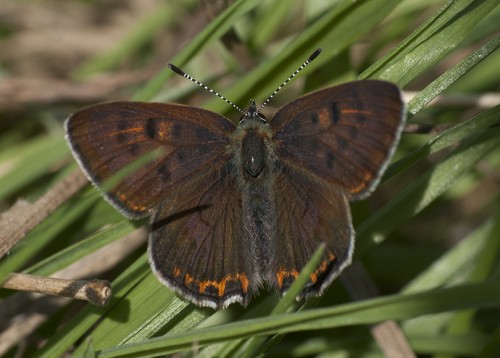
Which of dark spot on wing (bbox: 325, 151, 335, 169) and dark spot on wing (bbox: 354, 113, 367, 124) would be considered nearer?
dark spot on wing (bbox: 354, 113, 367, 124)

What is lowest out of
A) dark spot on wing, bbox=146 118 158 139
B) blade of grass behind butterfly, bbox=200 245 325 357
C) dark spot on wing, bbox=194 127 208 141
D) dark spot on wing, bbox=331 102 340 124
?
blade of grass behind butterfly, bbox=200 245 325 357

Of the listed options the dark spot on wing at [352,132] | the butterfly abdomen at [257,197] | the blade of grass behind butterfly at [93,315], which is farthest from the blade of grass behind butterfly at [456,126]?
the blade of grass behind butterfly at [93,315]

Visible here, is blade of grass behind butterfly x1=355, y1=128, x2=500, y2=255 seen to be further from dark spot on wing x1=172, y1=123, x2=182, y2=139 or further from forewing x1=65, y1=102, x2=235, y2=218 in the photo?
dark spot on wing x1=172, y1=123, x2=182, y2=139

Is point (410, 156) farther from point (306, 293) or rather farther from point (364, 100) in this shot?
point (306, 293)

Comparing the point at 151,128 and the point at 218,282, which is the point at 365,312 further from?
the point at 151,128

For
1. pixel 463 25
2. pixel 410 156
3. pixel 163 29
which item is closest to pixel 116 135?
pixel 410 156

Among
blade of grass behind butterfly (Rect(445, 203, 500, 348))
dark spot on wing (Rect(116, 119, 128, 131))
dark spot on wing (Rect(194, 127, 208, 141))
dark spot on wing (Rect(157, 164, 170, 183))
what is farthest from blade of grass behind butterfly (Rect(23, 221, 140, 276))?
blade of grass behind butterfly (Rect(445, 203, 500, 348))

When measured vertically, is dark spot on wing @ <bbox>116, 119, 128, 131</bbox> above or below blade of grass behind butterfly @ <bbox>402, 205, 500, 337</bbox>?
above
